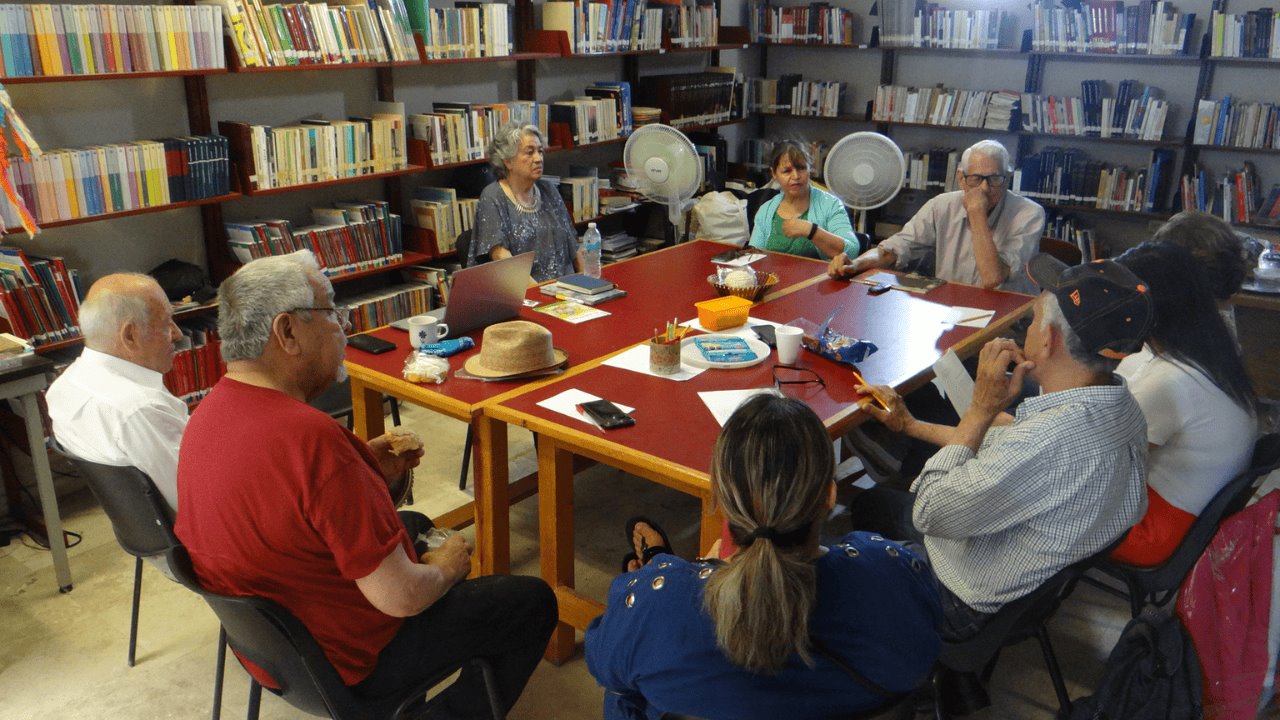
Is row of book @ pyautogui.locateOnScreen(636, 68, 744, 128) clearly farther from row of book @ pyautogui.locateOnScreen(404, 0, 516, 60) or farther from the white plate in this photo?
the white plate

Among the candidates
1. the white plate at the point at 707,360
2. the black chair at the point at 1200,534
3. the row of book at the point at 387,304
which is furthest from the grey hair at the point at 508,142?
the black chair at the point at 1200,534

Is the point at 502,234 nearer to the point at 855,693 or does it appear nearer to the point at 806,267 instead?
the point at 806,267

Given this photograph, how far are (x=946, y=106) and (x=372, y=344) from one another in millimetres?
4553

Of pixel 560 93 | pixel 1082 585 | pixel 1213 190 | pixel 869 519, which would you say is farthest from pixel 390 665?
pixel 1213 190

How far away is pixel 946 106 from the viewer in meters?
6.30

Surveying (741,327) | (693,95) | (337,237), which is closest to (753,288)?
(741,327)

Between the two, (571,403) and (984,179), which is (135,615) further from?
(984,179)

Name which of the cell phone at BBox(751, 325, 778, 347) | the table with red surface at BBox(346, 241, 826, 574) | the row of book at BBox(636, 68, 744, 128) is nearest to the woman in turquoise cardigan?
the table with red surface at BBox(346, 241, 826, 574)

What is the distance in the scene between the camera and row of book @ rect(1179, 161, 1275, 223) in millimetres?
5434

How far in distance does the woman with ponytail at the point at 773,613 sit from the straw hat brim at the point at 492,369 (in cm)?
133

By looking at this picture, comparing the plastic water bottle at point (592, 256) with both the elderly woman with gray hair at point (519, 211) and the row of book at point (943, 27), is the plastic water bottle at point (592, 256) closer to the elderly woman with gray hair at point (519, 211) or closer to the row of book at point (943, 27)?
the elderly woman with gray hair at point (519, 211)

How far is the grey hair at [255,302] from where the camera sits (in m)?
1.88

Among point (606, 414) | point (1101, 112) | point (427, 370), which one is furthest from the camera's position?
point (1101, 112)

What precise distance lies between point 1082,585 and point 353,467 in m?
2.49
